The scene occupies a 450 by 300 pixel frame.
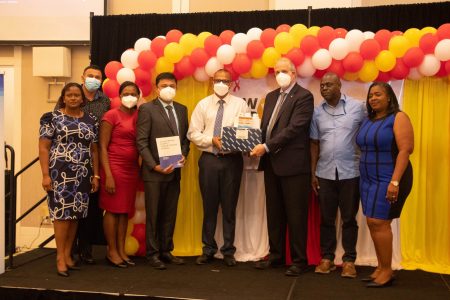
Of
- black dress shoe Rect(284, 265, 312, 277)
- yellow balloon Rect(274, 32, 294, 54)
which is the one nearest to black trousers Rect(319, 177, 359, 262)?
black dress shoe Rect(284, 265, 312, 277)

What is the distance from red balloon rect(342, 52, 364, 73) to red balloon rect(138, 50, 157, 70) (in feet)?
5.47

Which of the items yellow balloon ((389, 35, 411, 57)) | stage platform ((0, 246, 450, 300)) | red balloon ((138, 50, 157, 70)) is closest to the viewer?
stage platform ((0, 246, 450, 300))

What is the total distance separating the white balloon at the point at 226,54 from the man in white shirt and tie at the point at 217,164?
0.11m

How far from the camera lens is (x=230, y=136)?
13.2ft

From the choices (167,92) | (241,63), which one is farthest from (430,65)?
(167,92)

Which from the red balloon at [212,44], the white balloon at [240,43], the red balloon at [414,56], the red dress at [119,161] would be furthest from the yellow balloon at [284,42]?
the red dress at [119,161]

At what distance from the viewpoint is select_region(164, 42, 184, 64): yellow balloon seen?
4.35m

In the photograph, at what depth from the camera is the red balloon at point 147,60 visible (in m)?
4.40

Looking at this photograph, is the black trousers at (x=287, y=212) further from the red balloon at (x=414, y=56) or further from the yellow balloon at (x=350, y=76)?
the red balloon at (x=414, y=56)

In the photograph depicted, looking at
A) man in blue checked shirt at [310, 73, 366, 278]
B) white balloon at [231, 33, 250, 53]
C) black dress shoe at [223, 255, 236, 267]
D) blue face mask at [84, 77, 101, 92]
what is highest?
white balloon at [231, 33, 250, 53]

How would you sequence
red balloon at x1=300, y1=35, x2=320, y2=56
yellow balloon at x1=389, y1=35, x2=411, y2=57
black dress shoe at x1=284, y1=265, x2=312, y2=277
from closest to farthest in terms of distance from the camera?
black dress shoe at x1=284, y1=265, x2=312, y2=277 → yellow balloon at x1=389, y1=35, x2=411, y2=57 → red balloon at x1=300, y1=35, x2=320, y2=56

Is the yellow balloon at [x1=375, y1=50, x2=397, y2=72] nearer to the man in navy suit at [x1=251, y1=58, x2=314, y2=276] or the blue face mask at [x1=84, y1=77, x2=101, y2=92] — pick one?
the man in navy suit at [x1=251, y1=58, x2=314, y2=276]

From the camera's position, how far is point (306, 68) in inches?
164

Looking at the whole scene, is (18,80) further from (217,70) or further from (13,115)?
(217,70)
